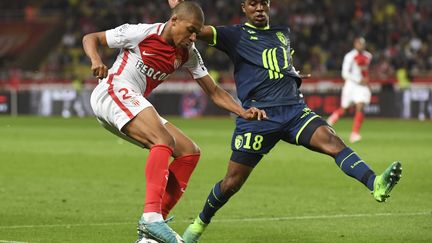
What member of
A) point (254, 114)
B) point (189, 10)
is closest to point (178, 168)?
point (254, 114)

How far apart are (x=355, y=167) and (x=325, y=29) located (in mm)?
30514

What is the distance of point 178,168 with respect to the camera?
8.25 m

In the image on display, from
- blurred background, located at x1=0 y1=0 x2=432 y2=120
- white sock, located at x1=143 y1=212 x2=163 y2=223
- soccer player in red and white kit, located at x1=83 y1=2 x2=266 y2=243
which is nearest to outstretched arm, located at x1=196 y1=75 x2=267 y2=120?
soccer player in red and white kit, located at x1=83 y1=2 x2=266 y2=243

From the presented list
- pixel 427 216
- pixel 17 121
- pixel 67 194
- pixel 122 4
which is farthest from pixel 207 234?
pixel 122 4

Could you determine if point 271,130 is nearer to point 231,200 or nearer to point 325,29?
point 231,200

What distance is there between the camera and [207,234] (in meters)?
9.15

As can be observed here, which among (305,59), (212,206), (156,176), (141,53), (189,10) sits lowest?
(305,59)

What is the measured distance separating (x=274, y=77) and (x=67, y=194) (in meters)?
5.06

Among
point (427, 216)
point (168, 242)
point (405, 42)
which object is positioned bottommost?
point (405, 42)

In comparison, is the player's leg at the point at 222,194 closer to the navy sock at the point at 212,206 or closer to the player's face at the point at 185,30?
the navy sock at the point at 212,206

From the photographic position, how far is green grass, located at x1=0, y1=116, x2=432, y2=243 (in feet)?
30.2

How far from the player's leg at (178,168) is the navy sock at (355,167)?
125cm

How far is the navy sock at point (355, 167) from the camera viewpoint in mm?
7686

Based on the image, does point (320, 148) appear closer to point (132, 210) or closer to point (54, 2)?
point (132, 210)
